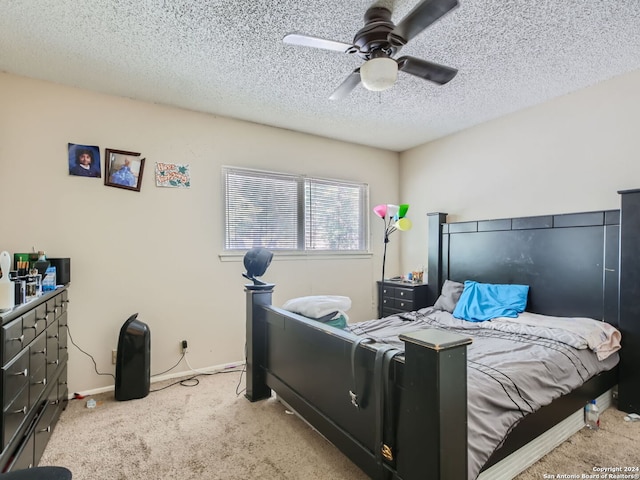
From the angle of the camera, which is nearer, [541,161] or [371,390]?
[371,390]

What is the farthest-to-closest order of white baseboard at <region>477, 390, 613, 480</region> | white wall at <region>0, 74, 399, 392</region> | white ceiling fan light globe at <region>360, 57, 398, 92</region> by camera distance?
white wall at <region>0, 74, 399, 392</region> < white ceiling fan light globe at <region>360, 57, 398, 92</region> < white baseboard at <region>477, 390, 613, 480</region>

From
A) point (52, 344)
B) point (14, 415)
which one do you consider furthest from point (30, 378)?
point (52, 344)

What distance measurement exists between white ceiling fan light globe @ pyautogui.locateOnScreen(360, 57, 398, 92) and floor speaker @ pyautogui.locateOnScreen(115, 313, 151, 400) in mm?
2439

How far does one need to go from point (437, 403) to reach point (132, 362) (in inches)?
93.6

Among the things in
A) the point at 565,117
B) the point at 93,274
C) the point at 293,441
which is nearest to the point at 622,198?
the point at 565,117

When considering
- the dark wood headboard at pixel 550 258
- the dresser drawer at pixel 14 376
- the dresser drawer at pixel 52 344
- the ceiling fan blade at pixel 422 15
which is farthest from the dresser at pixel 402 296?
the dresser drawer at pixel 14 376

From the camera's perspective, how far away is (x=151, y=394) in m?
2.73

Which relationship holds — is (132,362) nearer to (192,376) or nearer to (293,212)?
(192,376)

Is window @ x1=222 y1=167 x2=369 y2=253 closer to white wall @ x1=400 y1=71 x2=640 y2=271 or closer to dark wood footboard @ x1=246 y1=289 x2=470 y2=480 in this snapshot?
white wall @ x1=400 y1=71 x2=640 y2=271

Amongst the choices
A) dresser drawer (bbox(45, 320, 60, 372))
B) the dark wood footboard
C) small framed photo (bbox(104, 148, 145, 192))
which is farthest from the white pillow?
small framed photo (bbox(104, 148, 145, 192))

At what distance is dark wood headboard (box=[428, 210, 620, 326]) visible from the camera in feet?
8.52

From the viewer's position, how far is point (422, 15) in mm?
1536

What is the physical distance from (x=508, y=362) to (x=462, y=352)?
35.4 inches

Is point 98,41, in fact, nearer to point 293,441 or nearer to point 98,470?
point 98,470
